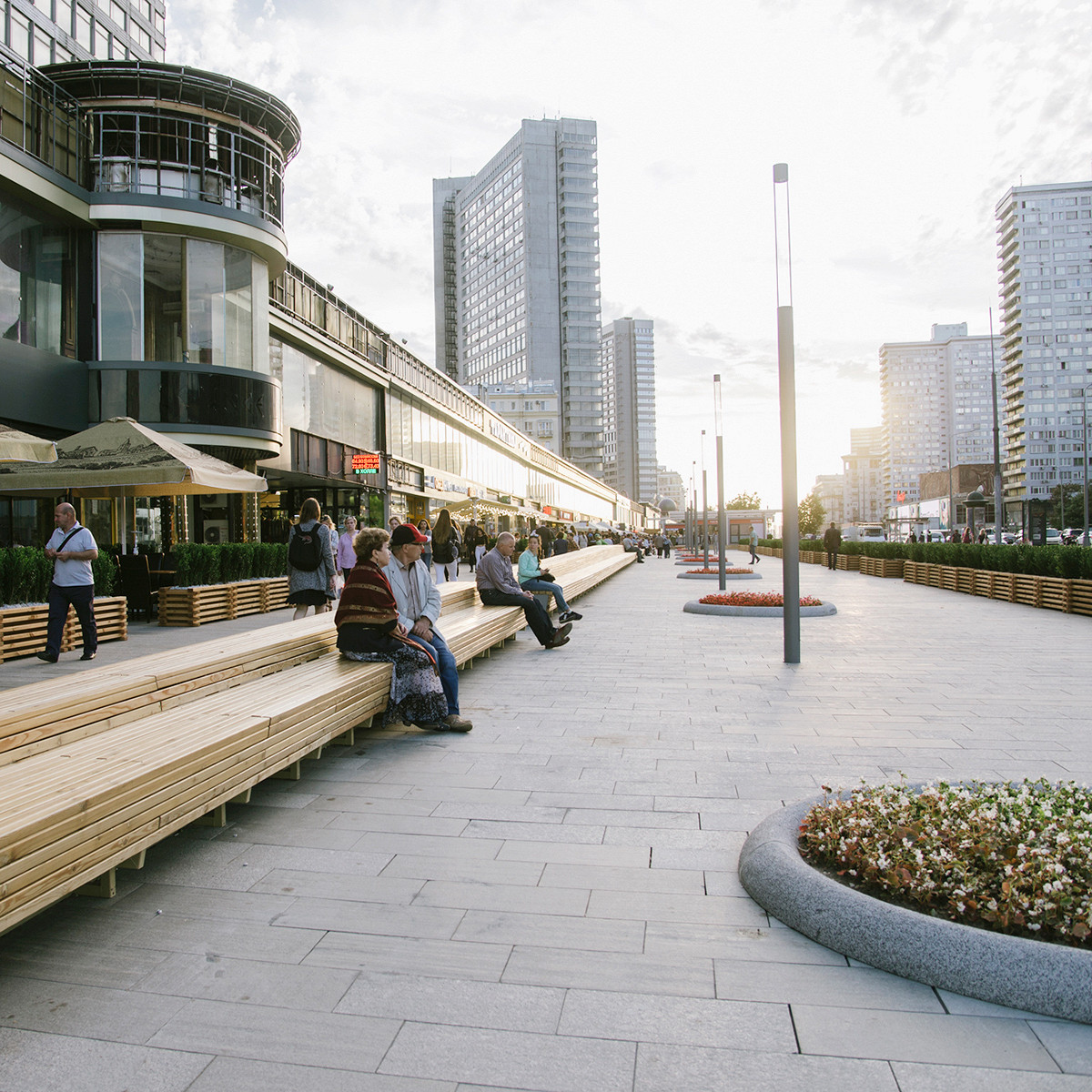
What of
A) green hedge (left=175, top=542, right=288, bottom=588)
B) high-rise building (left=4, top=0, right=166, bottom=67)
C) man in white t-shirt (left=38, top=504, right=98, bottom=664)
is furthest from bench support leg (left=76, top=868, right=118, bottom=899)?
high-rise building (left=4, top=0, right=166, bottom=67)

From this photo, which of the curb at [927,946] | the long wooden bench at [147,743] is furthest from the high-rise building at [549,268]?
the curb at [927,946]

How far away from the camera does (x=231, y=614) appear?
1423 cm

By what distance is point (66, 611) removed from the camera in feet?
31.2

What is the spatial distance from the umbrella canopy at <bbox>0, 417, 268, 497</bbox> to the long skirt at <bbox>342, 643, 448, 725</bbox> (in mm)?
5451

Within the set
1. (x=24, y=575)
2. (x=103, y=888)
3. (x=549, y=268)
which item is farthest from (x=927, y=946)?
(x=549, y=268)

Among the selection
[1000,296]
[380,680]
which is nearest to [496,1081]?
[380,680]

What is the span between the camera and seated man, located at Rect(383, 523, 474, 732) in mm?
6523

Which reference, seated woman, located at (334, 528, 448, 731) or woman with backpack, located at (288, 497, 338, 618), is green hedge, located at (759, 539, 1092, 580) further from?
seated woman, located at (334, 528, 448, 731)

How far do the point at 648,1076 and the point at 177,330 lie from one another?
1941 cm

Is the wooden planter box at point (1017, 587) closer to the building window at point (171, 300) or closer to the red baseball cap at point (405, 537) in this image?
the red baseball cap at point (405, 537)

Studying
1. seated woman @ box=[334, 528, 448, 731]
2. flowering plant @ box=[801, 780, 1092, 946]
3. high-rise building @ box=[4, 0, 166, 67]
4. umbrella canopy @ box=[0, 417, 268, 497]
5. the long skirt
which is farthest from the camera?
high-rise building @ box=[4, 0, 166, 67]

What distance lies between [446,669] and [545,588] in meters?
5.72

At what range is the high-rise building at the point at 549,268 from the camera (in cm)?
13800

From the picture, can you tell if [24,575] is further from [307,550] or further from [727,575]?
[727,575]
